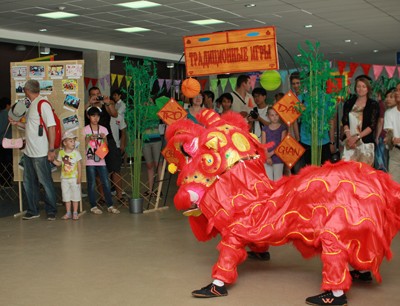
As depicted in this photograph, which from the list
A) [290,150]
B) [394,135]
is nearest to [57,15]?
[290,150]

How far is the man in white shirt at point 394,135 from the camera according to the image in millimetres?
6023

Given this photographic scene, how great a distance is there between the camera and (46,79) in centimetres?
759

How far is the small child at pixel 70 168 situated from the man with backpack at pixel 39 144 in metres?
0.13

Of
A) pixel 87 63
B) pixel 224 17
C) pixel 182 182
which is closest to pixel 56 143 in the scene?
pixel 182 182

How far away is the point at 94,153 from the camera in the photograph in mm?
7469

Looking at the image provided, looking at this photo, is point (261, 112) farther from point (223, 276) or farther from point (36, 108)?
point (223, 276)

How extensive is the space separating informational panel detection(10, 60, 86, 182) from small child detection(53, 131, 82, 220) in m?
0.23

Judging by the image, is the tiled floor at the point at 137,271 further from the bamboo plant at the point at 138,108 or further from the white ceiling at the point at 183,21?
the white ceiling at the point at 183,21

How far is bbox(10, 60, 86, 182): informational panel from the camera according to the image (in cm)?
745

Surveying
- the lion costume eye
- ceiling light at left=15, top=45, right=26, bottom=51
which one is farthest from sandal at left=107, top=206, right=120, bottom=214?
ceiling light at left=15, top=45, right=26, bottom=51

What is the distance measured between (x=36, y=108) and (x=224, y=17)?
5678 mm

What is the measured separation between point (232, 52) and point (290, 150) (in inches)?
51.2

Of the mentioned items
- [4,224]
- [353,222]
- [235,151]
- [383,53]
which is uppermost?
[383,53]

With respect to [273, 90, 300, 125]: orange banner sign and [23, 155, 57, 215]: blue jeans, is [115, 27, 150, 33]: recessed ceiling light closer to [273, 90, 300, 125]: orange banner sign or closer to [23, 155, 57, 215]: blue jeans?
[23, 155, 57, 215]: blue jeans
